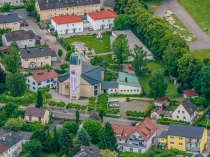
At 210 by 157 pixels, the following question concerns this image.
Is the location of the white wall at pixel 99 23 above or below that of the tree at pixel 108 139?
above

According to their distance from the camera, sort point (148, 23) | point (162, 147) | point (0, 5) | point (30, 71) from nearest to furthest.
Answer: point (162, 147)
point (30, 71)
point (148, 23)
point (0, 5)

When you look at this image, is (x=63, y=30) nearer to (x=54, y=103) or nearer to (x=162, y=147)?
(x=54, y=103)

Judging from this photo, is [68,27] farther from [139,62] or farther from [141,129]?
[141,129]

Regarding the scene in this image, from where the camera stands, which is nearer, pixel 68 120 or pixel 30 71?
pixel 68 120

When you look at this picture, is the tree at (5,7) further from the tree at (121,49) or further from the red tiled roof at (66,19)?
the tree at (121,49)

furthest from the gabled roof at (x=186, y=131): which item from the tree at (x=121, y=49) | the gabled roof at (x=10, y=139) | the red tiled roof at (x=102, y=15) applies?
the red tiled roof at (x=102, y=15)

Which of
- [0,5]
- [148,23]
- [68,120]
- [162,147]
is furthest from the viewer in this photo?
[0,5]

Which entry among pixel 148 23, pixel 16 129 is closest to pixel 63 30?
pixel 148 23

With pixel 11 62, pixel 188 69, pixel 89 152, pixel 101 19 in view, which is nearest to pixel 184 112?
pixel 188 69
